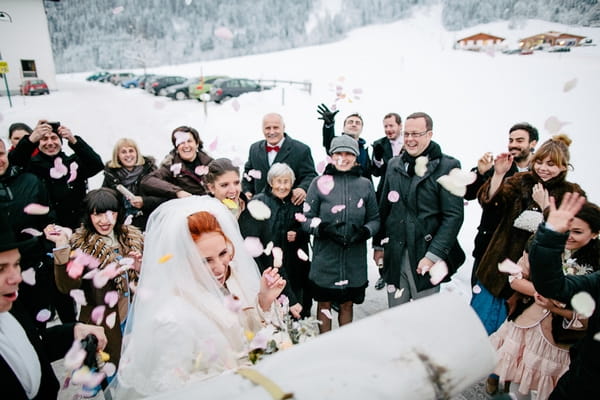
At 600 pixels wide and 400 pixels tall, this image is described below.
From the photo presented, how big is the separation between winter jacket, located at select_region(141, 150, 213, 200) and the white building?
28886 millimetres

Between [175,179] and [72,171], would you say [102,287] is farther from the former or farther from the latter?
[72,171]

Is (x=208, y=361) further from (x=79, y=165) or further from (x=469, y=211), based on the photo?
(x=469, y=211)

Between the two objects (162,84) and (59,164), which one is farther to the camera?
(162,84)

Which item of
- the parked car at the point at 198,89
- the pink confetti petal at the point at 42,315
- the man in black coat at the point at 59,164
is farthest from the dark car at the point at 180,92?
the pink confetti petal at the point at 42,315

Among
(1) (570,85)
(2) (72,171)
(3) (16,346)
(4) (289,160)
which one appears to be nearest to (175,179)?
(2) (72,171)

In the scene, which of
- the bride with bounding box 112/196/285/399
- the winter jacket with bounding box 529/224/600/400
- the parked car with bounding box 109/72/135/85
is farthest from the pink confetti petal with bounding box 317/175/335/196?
the parked car with bounding box 109/72/135/85

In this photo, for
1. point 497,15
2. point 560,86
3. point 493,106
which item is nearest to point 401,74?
point 497,15

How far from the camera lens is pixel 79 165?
12.8 ft

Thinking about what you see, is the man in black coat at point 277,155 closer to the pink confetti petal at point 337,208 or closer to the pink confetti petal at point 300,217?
the pink confetti petal at point 300,217

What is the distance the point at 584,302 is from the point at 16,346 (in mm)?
2618

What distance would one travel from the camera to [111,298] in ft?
8.77

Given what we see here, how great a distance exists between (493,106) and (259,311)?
1185 centimetres

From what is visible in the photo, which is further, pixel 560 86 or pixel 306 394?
pixel 560 86

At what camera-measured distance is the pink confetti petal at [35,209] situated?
310 cm
